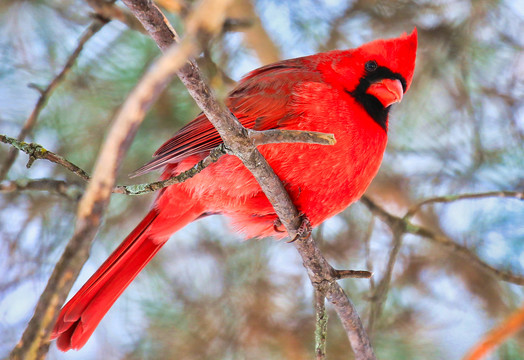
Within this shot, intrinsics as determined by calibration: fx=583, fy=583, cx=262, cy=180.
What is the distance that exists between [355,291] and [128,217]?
1159mm

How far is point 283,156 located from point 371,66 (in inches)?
21.8

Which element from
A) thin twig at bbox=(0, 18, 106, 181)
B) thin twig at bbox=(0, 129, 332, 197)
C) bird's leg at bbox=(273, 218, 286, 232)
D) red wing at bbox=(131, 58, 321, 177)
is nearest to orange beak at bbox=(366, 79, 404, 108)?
red wing at bbox=(131, 58, 321, 177)

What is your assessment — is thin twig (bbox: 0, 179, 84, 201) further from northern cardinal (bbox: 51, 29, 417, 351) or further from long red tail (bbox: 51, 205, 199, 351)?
long red tail (bbox: 51, 205, 199, 351)

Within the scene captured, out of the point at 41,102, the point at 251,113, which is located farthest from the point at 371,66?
the point at 41,102

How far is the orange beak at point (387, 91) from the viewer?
198cm

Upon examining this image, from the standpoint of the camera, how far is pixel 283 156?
175 centimetres

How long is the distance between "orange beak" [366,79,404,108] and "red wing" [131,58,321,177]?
0.20 meters

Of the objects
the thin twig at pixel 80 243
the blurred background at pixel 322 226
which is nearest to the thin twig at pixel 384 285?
the blurred background at pixel 322 226

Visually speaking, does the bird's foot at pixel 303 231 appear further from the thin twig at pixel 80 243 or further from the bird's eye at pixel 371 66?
the thin twig at pixel 80 243

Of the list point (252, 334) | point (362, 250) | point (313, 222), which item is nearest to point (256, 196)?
point (313, 222)

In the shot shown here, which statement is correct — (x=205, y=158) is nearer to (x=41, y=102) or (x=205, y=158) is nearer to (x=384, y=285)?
(x=41, y=102)

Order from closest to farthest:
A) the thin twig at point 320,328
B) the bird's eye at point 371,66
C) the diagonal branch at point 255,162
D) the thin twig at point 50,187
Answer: the diagonal branch at point 255,162 < the thin twig at point 50,187 < the thin twig at point 320,328 < the bird's eye at point 371,66

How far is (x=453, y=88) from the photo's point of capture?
2.71m

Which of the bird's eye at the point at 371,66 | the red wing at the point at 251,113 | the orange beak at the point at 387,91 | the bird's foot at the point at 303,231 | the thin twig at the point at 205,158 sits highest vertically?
the bird's eye at the point at 371,66
